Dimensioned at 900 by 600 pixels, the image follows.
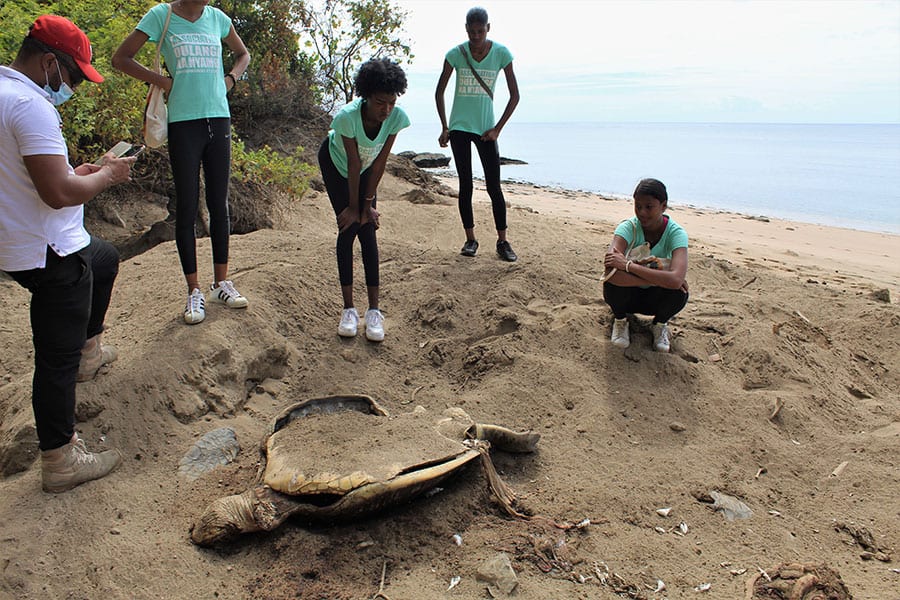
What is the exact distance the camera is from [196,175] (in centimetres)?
369

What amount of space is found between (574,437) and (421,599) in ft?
4.51

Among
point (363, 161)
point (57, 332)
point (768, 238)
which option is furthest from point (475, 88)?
point (768, 238)

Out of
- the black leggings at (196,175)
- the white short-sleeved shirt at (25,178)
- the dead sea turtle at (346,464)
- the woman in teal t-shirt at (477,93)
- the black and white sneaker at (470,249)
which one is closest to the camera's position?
the white short-sleeved shirt at (25,178)

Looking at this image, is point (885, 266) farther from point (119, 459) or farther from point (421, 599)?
point (119, 459)

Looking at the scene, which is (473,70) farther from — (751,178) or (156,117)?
(751,178)

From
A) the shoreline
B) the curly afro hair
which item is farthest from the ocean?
the curly afro hair

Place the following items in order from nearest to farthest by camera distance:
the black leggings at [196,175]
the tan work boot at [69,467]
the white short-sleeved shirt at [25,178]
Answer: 1. the white short-sleeved shirt at [25,178]
2. the tan work boot at [69,467]
3. the black leggings at [196,175]

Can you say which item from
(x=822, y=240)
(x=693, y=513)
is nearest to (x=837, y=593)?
(x=693, y=513)

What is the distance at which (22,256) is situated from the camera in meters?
2.31

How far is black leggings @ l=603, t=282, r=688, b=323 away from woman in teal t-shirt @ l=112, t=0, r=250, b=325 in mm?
2410

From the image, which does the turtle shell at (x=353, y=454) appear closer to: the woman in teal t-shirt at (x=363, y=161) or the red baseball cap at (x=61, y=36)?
the woman in teal t-shirt at (x=363, y=161)

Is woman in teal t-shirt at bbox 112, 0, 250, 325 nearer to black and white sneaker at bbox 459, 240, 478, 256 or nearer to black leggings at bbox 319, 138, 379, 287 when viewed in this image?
black leggings at bbox 319, 138, 379, 287

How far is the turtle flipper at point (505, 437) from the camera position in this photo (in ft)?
10.5

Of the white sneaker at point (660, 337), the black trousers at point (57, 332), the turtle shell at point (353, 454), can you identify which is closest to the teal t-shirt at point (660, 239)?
the white sneaker at point (660, 337)
